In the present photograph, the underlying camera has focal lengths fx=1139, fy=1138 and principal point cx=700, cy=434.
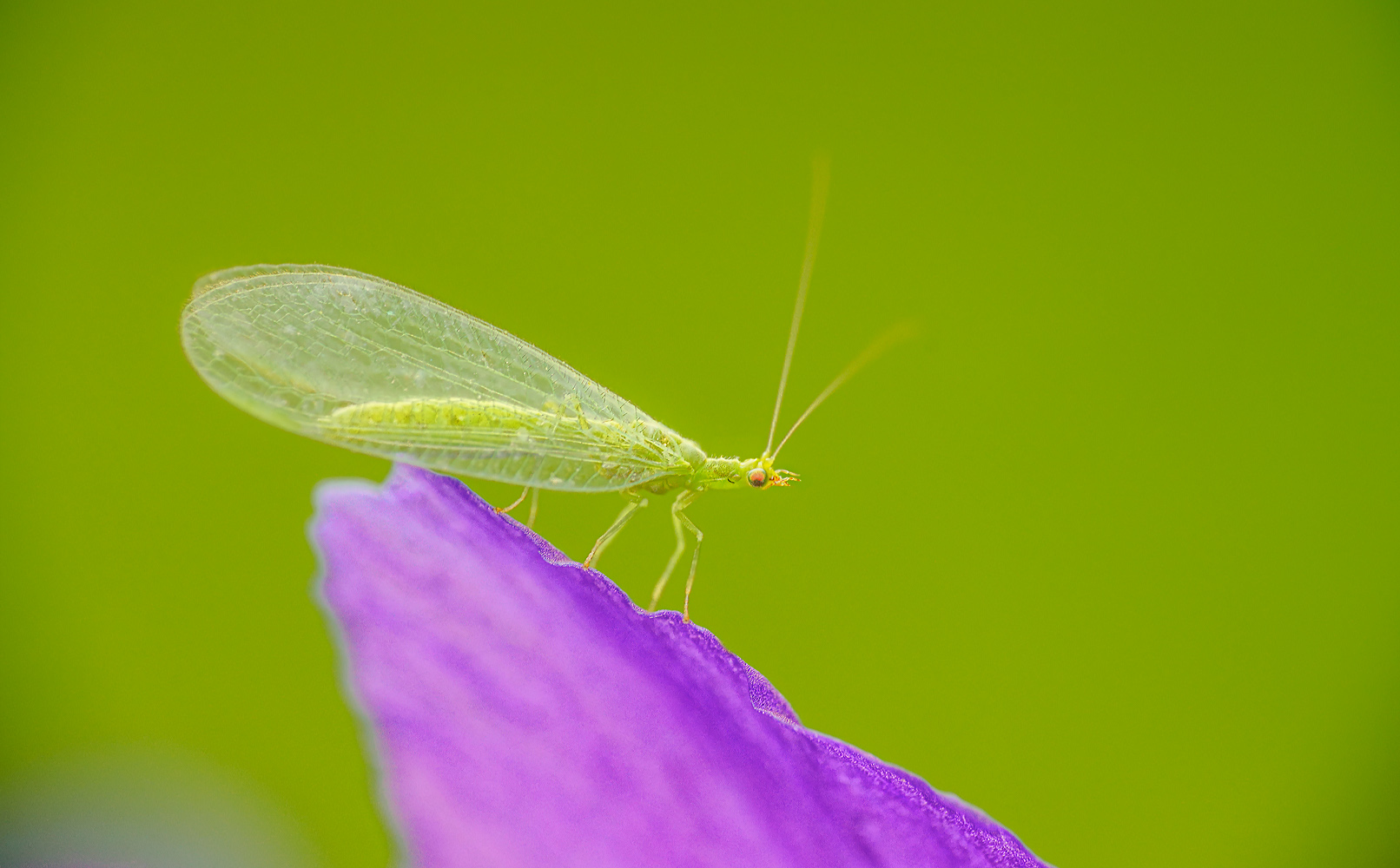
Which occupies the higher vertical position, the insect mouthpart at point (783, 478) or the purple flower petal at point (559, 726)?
the purple flower petal at point (559, 726)

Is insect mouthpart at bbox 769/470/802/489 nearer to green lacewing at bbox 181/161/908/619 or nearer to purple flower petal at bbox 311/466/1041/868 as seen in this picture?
green lacewing at bbox 181/161/908/619

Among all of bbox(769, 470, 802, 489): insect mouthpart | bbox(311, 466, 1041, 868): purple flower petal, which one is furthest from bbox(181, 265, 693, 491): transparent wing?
bbox(311, 466, 1041, 868): purple flower petal

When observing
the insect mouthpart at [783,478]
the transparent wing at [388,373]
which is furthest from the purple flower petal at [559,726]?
the insect mouthpart at [783,478]

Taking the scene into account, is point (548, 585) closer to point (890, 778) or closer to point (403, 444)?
point (890, 778)

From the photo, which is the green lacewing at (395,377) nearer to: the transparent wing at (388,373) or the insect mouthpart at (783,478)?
the transparent wing at (388,373)

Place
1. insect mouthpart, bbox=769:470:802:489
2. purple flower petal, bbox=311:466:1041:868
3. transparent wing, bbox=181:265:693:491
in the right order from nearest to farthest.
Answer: purple flower petal, bbox=311:466:1041:868 → transparent wing, bbox=181:265:693:491 → insect mouthpart, bbox=769:470:802:489

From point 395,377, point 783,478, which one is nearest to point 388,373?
point 395,377

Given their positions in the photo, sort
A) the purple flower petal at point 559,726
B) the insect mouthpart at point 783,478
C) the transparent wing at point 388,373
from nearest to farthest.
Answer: the purple flower petal at point 559,726
the transparent wing at point 388,373
the insect mouthpart at point 783,478
